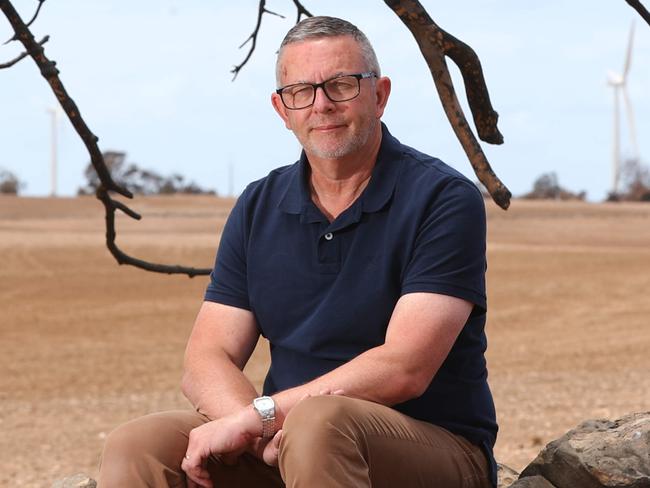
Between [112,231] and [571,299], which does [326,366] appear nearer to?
[112,231]

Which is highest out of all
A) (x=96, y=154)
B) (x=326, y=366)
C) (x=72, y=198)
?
(x=96, y=154)

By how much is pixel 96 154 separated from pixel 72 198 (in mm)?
49097

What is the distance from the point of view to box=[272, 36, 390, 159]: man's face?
3.14m

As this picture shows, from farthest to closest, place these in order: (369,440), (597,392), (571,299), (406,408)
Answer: (571,299) < (597,392) < (406,408) < (369,440)

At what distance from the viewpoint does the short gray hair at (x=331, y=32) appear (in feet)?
10.3

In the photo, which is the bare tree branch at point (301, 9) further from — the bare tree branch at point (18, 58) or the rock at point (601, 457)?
the rock at point (601, 457)

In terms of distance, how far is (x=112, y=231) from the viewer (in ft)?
15.7

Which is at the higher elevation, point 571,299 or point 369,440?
point 369,440

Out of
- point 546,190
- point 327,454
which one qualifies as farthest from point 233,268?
point 546,190

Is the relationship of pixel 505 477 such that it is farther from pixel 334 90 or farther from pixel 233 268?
pixel 334 90

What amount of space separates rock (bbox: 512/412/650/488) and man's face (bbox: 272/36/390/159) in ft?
3.87

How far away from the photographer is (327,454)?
8.97ft

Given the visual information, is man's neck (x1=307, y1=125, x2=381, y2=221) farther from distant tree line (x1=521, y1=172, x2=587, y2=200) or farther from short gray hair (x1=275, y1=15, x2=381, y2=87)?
distant tree line (x1=521, y1=172, x2=587, y2=200)

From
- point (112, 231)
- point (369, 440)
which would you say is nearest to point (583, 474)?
point (369, 440)
